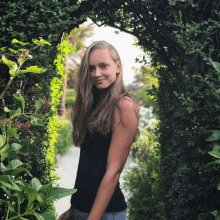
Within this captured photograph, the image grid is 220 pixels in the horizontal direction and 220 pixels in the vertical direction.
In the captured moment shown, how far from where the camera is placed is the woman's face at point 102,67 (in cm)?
207

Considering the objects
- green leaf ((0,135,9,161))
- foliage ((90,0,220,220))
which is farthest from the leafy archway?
green leaf ((0,135,9,161))

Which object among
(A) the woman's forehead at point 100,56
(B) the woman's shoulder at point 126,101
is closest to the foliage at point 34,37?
(A) the woman's forehead at point 100,56

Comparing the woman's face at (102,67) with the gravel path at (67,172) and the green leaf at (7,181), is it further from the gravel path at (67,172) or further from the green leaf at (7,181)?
the gravel path at (67,172)

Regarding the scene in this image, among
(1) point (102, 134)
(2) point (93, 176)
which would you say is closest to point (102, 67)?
(1) point (102, 134)

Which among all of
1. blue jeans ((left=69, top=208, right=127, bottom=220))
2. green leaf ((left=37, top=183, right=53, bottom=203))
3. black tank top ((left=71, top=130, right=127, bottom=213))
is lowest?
blue jeans ((left=69, top=208, right=127, bottom=220))

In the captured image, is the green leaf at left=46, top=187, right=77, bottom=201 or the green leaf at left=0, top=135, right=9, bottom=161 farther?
the green leaf at left=0, top=135, right=9, bottom=161

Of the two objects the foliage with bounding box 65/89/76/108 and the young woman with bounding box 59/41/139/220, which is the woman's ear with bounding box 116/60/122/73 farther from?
the foliage with bounding box 65/89/76/108

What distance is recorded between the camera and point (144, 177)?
5250 millimetres

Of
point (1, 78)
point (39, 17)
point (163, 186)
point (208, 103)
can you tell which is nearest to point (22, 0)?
point (39, 17)

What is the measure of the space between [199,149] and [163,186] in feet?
4.26

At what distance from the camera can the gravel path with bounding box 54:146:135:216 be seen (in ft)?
21.4

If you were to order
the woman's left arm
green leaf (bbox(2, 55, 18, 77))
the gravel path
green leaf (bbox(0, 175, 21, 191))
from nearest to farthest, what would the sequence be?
1. green leaf (bbox(0, 175, 21, 191))
2. green leaf (bbox(2, 55, 18, 77))
3. the woman's left arm
4. the gravel path

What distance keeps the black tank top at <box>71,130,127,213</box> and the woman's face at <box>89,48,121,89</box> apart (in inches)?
13.7

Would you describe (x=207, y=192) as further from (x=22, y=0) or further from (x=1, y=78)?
(x=22, y=0)
